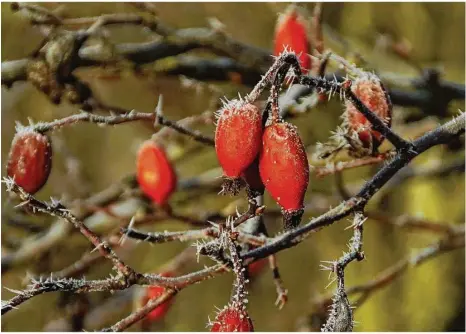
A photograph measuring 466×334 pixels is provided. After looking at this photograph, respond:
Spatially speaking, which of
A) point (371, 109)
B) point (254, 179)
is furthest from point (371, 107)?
point (254, 179)

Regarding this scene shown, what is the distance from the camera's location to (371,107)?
110 cm

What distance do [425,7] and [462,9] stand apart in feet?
0.74

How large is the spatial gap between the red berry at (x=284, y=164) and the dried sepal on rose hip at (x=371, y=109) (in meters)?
0.27

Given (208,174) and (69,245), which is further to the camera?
(69,245)

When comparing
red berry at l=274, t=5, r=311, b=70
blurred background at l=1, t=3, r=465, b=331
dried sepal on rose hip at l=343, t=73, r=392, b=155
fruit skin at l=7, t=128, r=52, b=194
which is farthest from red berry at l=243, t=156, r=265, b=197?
blurred background at l=1, t=3, r=465, b=331

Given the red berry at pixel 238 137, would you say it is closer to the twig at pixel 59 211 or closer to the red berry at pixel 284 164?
the red berry at pixel 284 164

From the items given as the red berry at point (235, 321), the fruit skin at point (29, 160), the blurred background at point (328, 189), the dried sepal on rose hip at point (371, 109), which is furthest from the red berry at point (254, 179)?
the blurred background at point (328, 189)

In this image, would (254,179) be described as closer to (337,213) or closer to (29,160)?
(337,213)

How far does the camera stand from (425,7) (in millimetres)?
3844

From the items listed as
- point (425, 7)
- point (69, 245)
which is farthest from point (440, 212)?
point (69, 245)

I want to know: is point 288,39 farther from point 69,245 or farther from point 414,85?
point 69,245

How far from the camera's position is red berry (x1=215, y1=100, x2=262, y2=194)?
831mm

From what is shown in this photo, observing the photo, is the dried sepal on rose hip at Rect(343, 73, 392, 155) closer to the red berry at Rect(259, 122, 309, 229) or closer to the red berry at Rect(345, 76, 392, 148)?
the red berry at Rect(345, 76, 392, 148)

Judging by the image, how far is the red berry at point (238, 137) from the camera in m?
0.83
